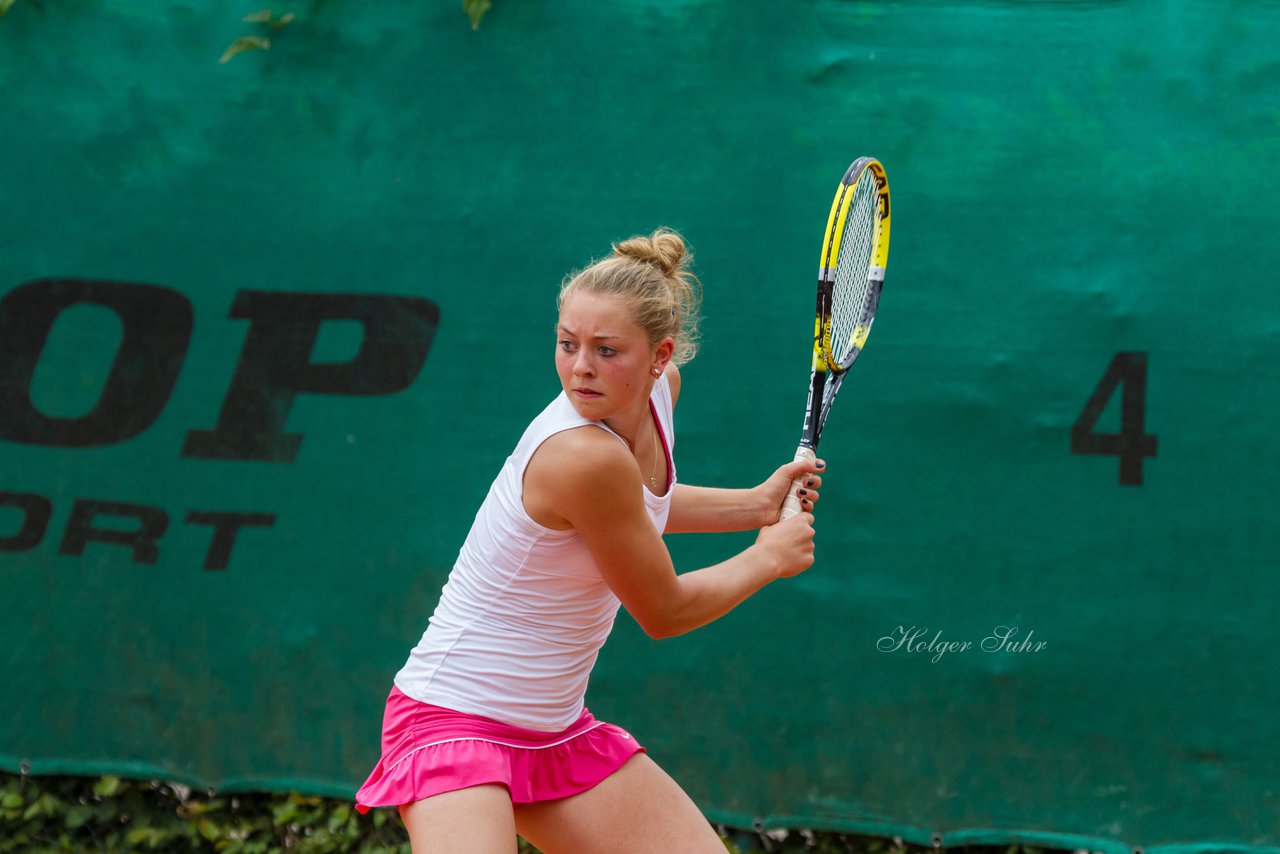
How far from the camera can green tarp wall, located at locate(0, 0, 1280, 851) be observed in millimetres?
3152

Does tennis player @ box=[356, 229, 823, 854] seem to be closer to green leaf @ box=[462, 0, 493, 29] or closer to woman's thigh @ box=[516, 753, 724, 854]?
woman's thigh @ box=[516, 753, 724, 854]

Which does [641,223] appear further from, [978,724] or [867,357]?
[978,724]

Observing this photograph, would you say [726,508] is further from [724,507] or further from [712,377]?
[712,377]

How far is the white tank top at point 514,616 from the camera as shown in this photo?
2168 millimetres

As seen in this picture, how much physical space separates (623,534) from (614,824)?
0.55 meters

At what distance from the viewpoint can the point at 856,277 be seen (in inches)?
114

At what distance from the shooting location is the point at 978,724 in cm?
323

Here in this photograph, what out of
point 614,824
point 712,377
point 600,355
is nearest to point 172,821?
point 614,824

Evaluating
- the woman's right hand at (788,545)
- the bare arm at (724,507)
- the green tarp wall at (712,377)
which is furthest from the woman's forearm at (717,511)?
the green tarp wall at (712,377)

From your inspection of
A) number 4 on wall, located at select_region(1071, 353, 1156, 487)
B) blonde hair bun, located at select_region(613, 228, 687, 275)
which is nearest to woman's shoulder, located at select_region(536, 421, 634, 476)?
blonde hair bun, located at select_region(613, 228, 687, 275)

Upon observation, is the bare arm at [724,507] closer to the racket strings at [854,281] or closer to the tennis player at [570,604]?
the tennis player at [570,604]

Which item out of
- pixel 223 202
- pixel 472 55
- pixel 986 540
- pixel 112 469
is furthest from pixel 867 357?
pixel 112 469

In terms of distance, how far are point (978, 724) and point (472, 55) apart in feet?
6.53

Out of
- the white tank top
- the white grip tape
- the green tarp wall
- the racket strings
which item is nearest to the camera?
the white tank top
